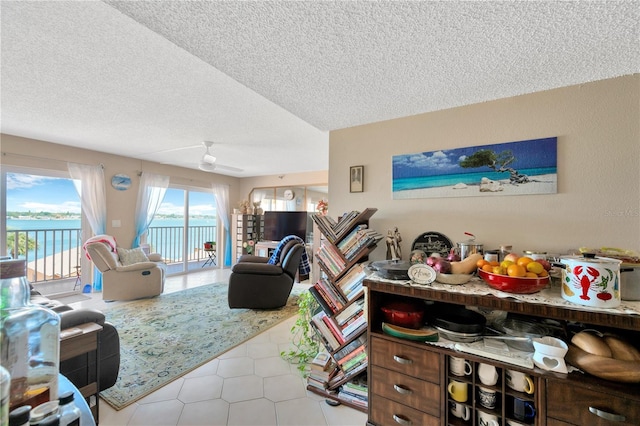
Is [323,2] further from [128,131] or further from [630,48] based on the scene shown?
[128,131]

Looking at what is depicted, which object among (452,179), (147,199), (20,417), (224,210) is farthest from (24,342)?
(224,210)

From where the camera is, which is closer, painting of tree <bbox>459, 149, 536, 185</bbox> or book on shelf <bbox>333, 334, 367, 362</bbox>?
painting of tree <bbox>459, 149, 536, 185</bbox>

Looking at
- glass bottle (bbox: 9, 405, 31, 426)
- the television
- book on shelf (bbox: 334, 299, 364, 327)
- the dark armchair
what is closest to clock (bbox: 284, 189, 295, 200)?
the television

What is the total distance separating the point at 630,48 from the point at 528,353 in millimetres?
1389

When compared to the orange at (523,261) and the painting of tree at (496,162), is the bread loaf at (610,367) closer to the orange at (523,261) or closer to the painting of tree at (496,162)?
the orange at (523,261)

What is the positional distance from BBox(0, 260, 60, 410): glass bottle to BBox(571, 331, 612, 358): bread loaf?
1625 mm

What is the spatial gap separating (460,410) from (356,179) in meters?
1.48

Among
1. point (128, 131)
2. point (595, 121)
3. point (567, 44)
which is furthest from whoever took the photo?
point (128, 131)

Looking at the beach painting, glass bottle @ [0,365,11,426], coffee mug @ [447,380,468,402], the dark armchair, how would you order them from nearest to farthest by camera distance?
1. glass bottle @ [0,365,11,426]
2. coffee mug @ [447,380,468,402]
3. the beach painting
4. the dark armchair

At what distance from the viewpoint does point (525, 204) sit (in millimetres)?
1481

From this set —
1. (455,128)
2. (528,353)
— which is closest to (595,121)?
(455,128)

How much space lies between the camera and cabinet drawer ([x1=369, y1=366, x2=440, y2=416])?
122cm

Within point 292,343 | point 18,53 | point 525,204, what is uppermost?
point 18,53

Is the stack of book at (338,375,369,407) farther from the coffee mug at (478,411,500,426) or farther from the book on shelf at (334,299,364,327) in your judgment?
the coffee mug at (478,411,500,426)
